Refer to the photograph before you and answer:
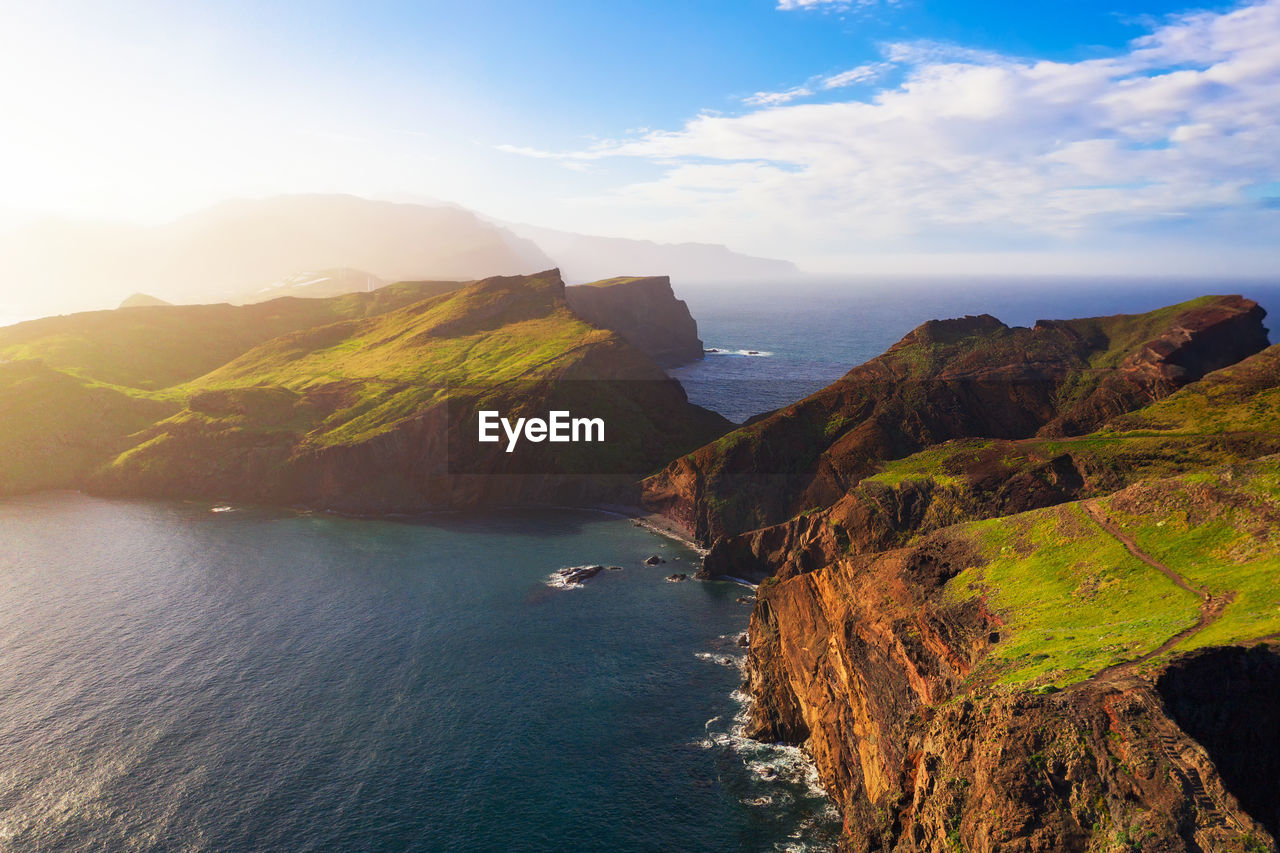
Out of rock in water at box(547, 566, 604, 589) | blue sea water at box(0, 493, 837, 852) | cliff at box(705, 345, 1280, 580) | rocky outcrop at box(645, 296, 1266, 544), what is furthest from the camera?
rocky outcrop at box(645, 296, 1266, 544)

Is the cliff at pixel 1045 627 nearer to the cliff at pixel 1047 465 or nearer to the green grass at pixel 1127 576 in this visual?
the green grass at pixel 1127 576

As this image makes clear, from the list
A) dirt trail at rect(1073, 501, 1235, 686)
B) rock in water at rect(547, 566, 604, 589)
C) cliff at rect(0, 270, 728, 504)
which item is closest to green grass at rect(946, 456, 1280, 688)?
dirt trail at rect(1073, 501, 1235, 686)

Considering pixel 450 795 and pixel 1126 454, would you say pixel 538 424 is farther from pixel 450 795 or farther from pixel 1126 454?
pixel 1126 454

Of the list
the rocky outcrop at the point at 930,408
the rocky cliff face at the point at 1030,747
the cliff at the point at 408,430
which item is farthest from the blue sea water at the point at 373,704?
the cliff at the point at 408,430

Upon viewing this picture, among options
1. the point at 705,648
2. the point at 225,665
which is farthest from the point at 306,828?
the point at 705,648

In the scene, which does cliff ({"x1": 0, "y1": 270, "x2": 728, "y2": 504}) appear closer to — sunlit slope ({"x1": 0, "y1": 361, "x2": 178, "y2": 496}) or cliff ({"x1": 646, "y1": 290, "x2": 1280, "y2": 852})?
sunlit slope ({"x1": 0, "y1": 361, "x2": 178, "y2": 496})

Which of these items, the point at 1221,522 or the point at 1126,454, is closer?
the point at 1221,522
